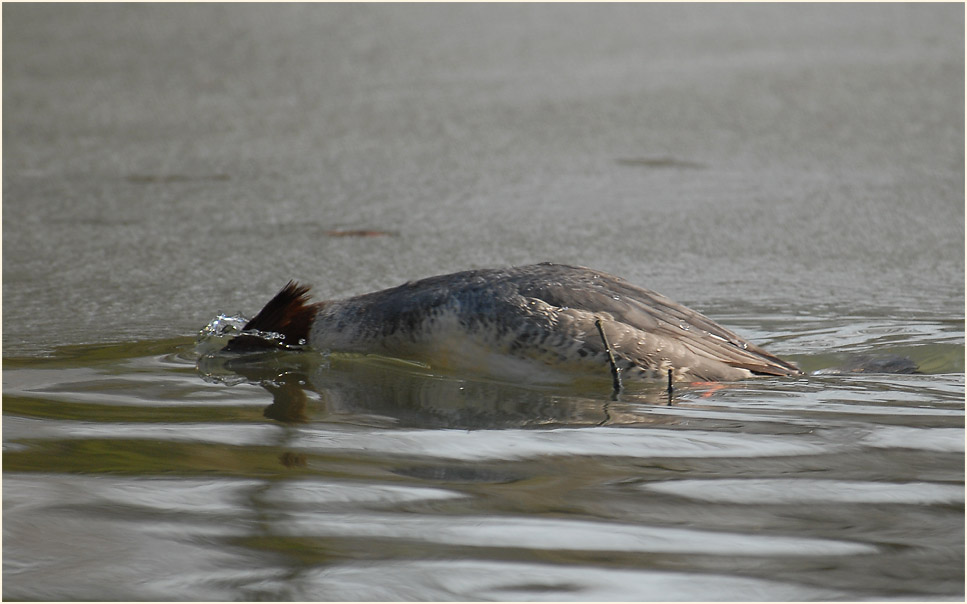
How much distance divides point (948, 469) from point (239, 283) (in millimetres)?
3302

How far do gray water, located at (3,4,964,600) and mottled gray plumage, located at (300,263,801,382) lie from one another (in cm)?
12

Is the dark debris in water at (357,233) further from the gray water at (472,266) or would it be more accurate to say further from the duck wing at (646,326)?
the duck wing at (646,326)

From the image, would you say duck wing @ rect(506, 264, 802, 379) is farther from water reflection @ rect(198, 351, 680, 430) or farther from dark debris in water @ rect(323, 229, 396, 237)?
dark debris in water @ rect(323, 229, 396, 237)

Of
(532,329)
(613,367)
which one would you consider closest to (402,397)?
(532,329)

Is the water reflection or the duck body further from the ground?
the duck body

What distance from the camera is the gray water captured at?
2.41 metres

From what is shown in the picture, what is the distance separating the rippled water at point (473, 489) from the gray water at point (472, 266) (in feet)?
0.04

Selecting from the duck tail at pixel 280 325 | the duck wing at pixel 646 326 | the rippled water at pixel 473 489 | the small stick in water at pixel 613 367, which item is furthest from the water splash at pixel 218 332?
the small stick in water at pixel 613 367

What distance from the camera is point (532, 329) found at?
3.96 meters

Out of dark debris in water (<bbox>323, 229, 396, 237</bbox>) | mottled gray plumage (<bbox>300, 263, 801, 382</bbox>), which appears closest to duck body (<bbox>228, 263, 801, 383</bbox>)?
mottled gray plumage (<bbox>300, 263, 801, 382</bbox>)

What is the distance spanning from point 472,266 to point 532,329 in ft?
5.04

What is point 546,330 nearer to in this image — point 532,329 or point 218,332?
point 532,329

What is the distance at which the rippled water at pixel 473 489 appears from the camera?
2.27 metres

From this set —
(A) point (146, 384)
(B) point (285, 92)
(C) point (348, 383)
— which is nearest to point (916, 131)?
(B) point (285, 92)
